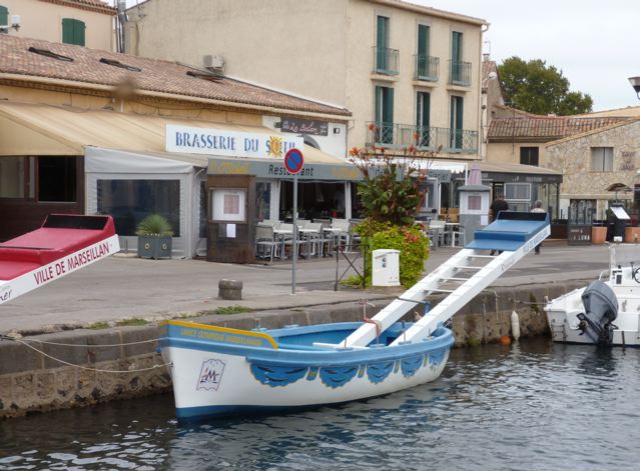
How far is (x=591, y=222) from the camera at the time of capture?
39.0 m

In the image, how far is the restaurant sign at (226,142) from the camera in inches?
1085

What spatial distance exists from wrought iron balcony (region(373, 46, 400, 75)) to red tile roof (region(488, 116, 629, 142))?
1889cm

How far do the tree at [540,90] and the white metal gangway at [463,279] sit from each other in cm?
6409

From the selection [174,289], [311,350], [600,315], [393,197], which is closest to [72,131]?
[174,289]

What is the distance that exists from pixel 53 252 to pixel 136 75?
2209 centimetres

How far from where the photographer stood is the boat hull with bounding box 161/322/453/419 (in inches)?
475

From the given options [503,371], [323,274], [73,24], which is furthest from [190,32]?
[503,371]

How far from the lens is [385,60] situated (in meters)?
38.1

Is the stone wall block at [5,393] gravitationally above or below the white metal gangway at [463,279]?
below

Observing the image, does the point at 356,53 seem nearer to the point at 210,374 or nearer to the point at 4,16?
the point at 4,16

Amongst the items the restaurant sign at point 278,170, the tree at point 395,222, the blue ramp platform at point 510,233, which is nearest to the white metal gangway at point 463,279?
the blue ramp platform at point 510,233

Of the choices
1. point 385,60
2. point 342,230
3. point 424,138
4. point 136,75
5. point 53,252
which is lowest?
point 342,230

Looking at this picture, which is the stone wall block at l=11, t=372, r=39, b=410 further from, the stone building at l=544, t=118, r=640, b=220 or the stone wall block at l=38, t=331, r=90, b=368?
the stone building at l=544, t=118, r=640, b=220

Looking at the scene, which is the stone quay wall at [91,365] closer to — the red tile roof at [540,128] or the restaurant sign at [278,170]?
the restaurant sign at [278,170]
